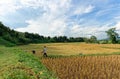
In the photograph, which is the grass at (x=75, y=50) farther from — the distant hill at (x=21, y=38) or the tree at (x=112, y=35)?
the tree at (x=112, y=35)

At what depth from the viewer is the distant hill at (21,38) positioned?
51006mm

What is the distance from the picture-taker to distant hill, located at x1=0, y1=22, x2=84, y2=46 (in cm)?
5101

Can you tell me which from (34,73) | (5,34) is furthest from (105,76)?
(5,34)

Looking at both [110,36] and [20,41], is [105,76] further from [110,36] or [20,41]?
[110,36]

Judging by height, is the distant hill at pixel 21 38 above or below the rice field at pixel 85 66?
above

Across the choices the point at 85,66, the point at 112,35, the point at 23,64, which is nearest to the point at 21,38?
the point at 112,35

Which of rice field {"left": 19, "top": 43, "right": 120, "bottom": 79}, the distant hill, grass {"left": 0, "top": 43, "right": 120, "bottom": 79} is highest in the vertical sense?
the distant hill

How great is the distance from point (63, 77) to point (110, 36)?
245 feet

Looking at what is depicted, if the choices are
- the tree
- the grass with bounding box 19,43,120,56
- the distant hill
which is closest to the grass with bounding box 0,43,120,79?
the grass with bounding box 19,43,120,56

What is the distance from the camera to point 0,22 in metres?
55.2

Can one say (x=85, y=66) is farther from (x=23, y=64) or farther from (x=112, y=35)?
(x=112, y=35)

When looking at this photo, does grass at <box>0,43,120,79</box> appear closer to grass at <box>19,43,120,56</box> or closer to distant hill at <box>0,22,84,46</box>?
grass at <box>19,43,120,56</box>

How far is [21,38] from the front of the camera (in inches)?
2381

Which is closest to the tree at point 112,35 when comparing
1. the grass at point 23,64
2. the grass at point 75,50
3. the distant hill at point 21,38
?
the distant hill at point 21,38
